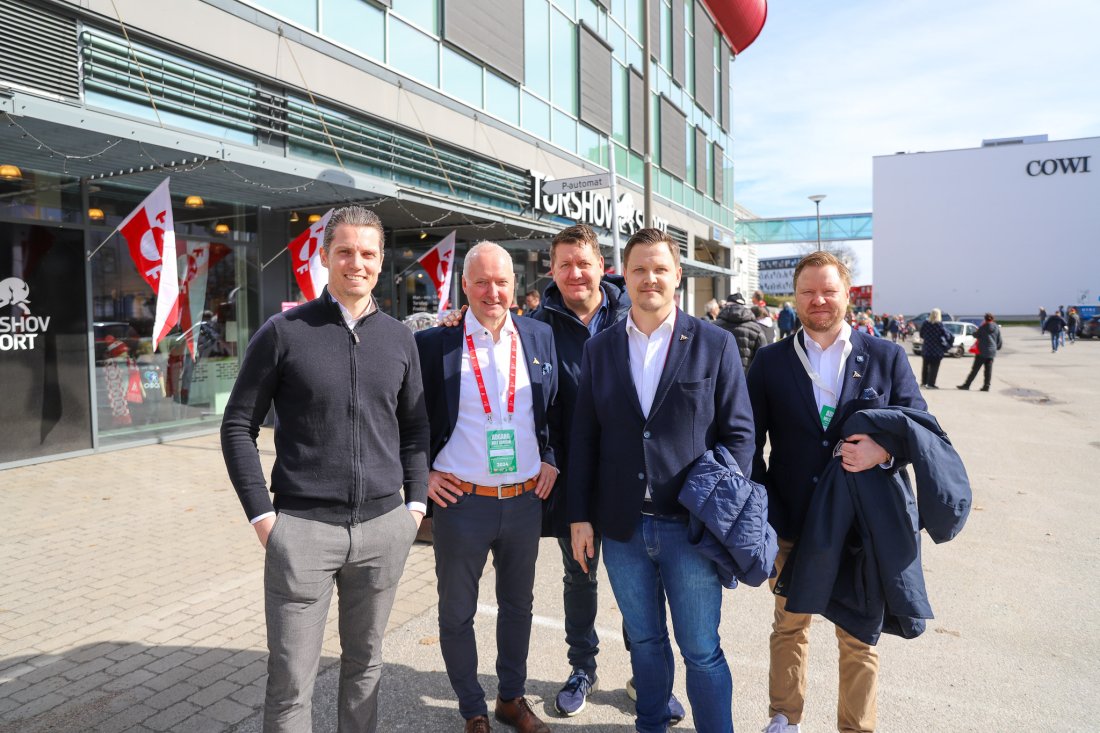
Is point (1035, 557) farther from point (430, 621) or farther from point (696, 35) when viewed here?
point (696, 35)

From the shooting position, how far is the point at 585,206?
16266mm

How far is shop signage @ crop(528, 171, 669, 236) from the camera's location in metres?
14.9

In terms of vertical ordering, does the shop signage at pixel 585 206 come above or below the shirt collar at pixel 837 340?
above

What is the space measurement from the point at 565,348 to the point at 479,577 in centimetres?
112

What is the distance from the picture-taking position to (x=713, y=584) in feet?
8.64

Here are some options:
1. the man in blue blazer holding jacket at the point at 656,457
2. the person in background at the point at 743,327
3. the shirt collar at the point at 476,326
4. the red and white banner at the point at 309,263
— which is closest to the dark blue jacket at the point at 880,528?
the man in blue blazer holding jacket at the point at 656,457

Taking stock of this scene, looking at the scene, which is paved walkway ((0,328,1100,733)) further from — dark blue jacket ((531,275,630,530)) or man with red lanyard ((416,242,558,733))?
dark blue jacket ((531,275,630,530))

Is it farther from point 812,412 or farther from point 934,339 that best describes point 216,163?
point 934,339

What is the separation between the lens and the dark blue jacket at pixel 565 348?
3.18m

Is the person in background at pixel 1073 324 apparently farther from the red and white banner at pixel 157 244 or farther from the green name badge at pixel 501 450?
the green name badge at pixel 501 450

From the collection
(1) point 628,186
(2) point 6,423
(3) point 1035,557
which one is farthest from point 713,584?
(1) point 628,186

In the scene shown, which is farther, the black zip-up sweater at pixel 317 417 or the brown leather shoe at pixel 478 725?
the brown leather shoe at pixel 478 725

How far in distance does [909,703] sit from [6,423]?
29.6ft

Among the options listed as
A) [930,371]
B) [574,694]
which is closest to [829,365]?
[574,694]
